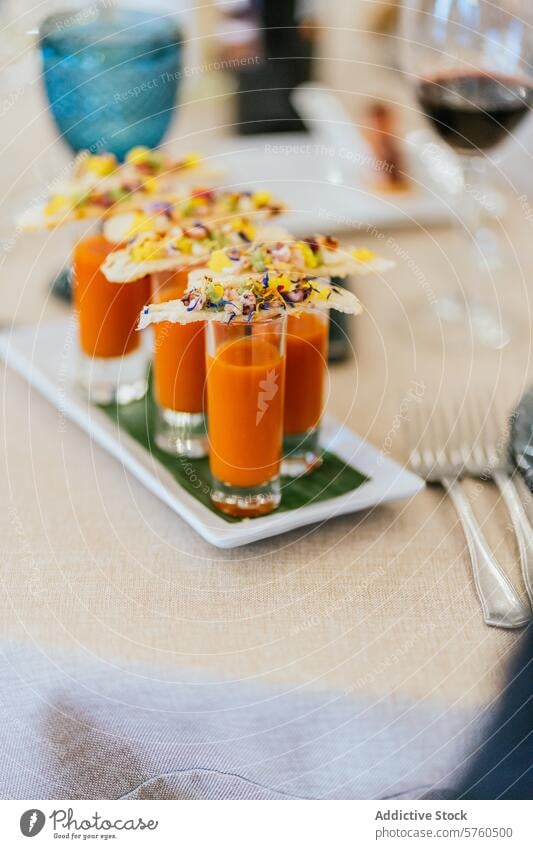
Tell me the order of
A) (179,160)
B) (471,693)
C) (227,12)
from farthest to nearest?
(227,12) → (179,160) → (471,693)

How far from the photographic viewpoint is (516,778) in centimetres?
48

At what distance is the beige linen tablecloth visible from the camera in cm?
47

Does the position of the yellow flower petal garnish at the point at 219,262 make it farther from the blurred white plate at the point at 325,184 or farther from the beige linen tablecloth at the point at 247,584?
the blurred white plate at the point at 325,184

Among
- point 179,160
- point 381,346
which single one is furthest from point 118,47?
point 381,346

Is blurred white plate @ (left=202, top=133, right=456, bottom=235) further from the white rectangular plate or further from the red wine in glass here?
the white rectangular plate

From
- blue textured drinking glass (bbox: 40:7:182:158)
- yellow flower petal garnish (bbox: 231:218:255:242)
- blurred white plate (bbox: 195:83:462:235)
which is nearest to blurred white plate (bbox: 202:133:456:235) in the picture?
blurred white plate (bbox: 195:83:462:235)

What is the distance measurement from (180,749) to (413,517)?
0.19 metres

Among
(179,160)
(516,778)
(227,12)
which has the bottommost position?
(516,778)

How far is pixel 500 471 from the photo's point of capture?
584 millimetres

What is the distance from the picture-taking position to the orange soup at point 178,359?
0.60 m

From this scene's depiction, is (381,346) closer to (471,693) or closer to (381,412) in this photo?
(381,412)

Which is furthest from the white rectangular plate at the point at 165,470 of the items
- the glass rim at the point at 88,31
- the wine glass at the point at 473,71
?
the glass rim at the point at 88,31

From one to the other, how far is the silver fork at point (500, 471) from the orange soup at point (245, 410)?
0.13 m

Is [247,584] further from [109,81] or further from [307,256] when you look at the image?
[109,81]
